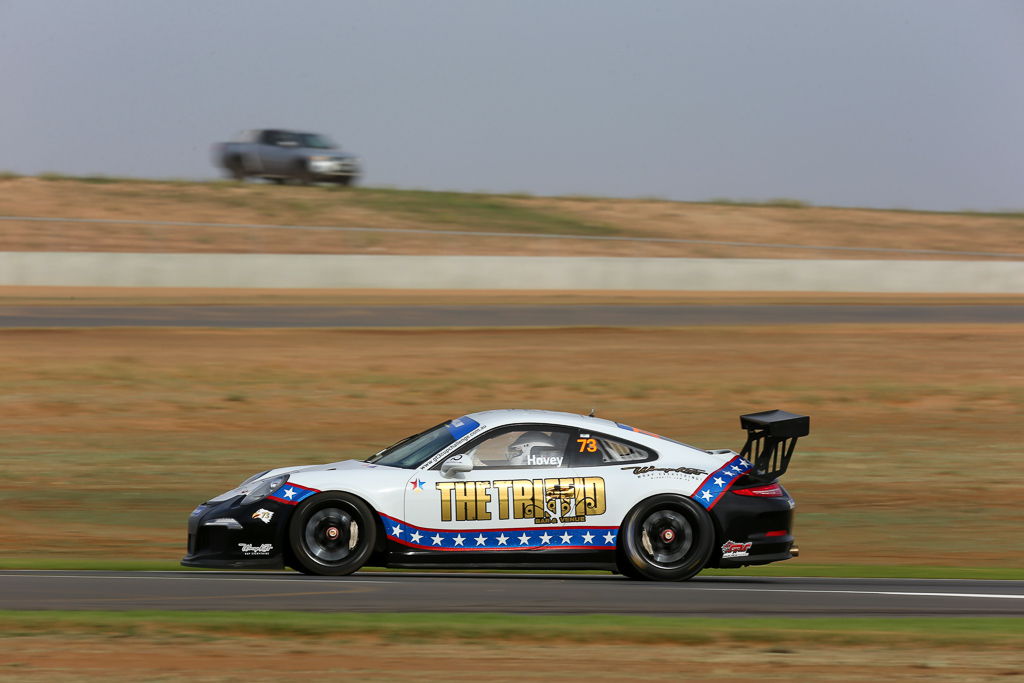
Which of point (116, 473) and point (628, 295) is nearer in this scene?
point (116, 473)

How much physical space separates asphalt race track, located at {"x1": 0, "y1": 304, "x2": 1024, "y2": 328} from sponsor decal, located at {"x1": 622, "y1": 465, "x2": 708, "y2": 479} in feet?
52.1

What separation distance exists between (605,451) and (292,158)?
32928mm

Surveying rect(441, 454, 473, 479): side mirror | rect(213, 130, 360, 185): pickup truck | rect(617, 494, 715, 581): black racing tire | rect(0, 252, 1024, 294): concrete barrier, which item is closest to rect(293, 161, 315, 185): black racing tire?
rect(213, 130, 360, 185): pickup truck

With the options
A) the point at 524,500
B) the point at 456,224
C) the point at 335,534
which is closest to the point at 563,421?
the point at 524,500

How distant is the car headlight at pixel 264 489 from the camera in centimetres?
824

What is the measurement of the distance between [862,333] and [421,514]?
700 inches

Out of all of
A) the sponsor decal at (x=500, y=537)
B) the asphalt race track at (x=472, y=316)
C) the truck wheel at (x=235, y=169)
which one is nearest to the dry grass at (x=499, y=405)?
the asphalt race track at (x=472, y=316)

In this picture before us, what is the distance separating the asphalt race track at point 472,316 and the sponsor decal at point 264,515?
15.7m

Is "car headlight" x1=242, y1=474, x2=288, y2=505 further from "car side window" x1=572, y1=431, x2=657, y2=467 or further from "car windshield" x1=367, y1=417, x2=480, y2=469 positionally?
"car side window" x1=572, y1=431, x2=657, y2=467

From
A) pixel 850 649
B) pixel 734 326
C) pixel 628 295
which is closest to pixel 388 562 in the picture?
pixel 850 649

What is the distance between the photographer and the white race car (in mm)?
8180

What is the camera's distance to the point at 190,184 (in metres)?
41.9

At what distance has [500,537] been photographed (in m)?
8.32

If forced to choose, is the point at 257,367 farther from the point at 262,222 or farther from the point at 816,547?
the point at 262,222
